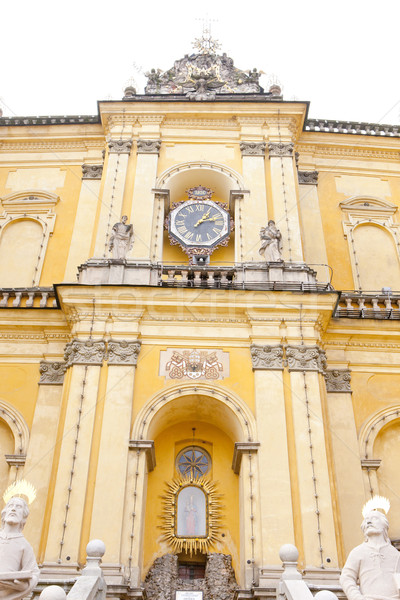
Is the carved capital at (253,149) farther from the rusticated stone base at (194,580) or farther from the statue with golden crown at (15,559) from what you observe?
the statue with golden crown at (15,559)

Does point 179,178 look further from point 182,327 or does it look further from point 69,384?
point 69,384

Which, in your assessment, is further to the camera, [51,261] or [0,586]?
[51,261]

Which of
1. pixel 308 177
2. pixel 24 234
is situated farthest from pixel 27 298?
pixel 308 177

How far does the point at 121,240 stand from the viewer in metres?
14.9

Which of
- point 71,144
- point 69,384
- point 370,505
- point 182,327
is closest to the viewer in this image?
point 370,505

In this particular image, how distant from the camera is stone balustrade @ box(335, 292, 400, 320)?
14.8m

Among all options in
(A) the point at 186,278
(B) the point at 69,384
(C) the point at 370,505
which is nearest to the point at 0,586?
(C) the point at 370,505

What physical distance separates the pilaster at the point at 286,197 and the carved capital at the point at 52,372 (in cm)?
581

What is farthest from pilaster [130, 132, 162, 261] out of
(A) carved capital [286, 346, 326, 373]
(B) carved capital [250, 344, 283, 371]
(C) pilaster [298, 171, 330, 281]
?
(C) pilaster [298, 171, 330, 281]

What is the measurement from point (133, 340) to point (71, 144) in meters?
8.41

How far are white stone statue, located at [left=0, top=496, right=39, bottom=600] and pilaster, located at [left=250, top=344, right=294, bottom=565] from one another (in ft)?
16.5

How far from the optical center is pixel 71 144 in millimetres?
19016

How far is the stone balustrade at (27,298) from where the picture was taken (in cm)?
1492

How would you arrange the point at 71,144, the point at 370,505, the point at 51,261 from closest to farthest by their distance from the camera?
the point at 370,505, the point at 51,261, the point at 71,144
